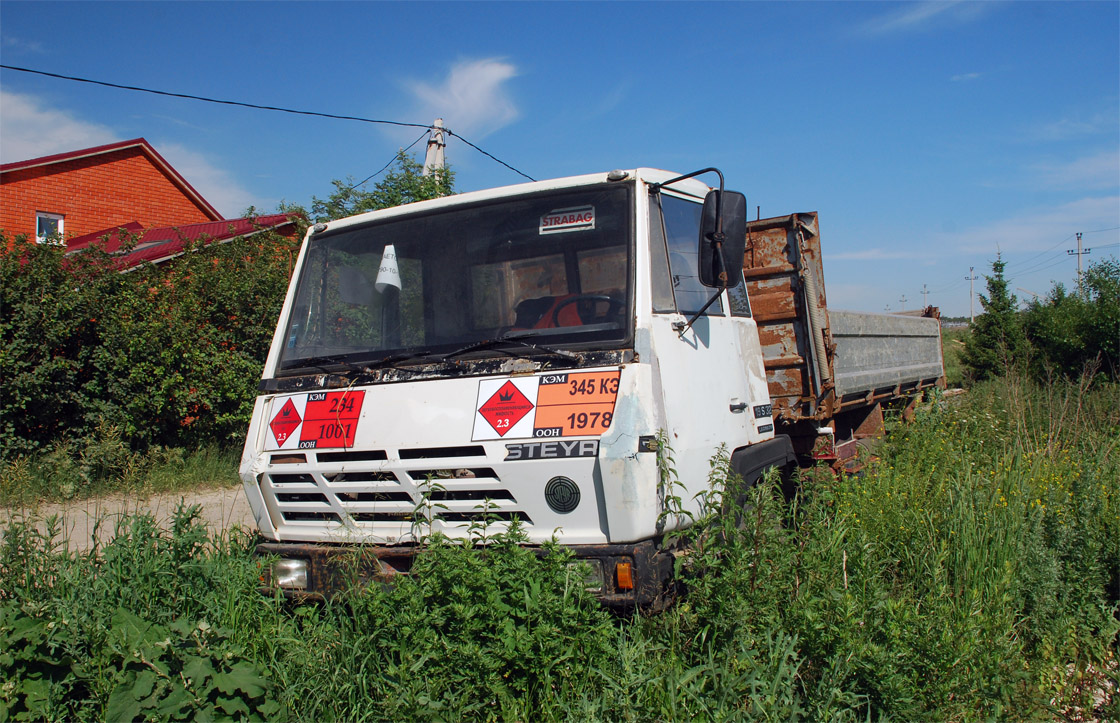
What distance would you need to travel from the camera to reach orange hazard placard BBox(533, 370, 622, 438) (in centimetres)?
318

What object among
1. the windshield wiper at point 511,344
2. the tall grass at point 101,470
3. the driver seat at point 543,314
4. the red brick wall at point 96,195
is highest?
the red brick wall at point 96,195

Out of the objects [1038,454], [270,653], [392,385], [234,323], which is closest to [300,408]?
[392,385]

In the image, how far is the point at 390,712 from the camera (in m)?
2.83

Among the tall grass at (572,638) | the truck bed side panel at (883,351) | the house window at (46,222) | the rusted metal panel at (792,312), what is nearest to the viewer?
the tall grass at (572,638)

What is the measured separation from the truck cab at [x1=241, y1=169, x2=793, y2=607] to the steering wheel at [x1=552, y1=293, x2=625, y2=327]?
1cm

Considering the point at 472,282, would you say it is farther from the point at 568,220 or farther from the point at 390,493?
the point at 390,493

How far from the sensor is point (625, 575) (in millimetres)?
3035

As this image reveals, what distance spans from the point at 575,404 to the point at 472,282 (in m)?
1.02

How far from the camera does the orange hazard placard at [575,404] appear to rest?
10.4 feet

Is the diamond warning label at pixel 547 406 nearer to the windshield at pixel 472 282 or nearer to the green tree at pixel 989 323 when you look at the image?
the windshield at pixel 472 282

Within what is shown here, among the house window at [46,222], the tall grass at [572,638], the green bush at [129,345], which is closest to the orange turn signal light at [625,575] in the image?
the tall grass at [572,638]

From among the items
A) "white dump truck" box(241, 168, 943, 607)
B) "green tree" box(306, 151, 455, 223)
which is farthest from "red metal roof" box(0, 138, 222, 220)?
"white dump truck" box(241, 168, 943, 607)

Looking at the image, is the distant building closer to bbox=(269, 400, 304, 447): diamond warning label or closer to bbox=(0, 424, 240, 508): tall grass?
bbox=(0, 424, 240, 508): tall grass

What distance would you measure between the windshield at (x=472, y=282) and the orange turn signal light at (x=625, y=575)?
0.96 metres
